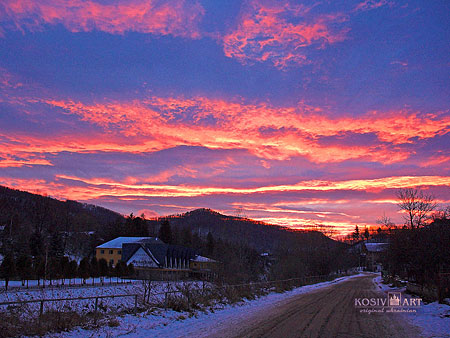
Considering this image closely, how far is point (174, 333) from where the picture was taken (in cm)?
1124

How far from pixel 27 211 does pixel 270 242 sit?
9741 cm

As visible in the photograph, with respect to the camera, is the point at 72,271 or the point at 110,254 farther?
the point at 110,254

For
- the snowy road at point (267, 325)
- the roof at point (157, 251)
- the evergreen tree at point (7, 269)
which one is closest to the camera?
the snowy road at point (267, 325)

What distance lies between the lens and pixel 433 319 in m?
14.4

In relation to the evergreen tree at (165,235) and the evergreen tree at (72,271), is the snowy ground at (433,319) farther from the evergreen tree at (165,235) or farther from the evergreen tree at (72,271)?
the evergreen tree at (165,235)

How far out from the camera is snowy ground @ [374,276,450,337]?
1180 cm

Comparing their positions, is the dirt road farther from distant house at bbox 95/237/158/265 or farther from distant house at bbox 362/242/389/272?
distant house at bbox 362/242/389/272

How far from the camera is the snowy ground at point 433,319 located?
11.8 metres

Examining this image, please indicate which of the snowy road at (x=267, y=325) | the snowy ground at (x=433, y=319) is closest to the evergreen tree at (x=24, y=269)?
the snowy road at (x=267, y=325)

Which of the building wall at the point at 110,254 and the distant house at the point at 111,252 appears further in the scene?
the distant house at the point at 111,252

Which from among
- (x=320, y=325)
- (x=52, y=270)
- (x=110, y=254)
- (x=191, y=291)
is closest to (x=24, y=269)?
(x=52, y=270)

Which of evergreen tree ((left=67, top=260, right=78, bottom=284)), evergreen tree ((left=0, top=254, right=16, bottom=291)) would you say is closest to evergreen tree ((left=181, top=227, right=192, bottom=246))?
evergreen tree ((left=67, top=260, right=78, bottom=284))

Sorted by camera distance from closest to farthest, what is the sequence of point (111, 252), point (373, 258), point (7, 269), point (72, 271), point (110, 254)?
point (7, 269) < point (72, 271) < point (110, 254) < point (111, 252) < point (373, 258)

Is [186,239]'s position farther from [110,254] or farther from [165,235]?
[110,254]
